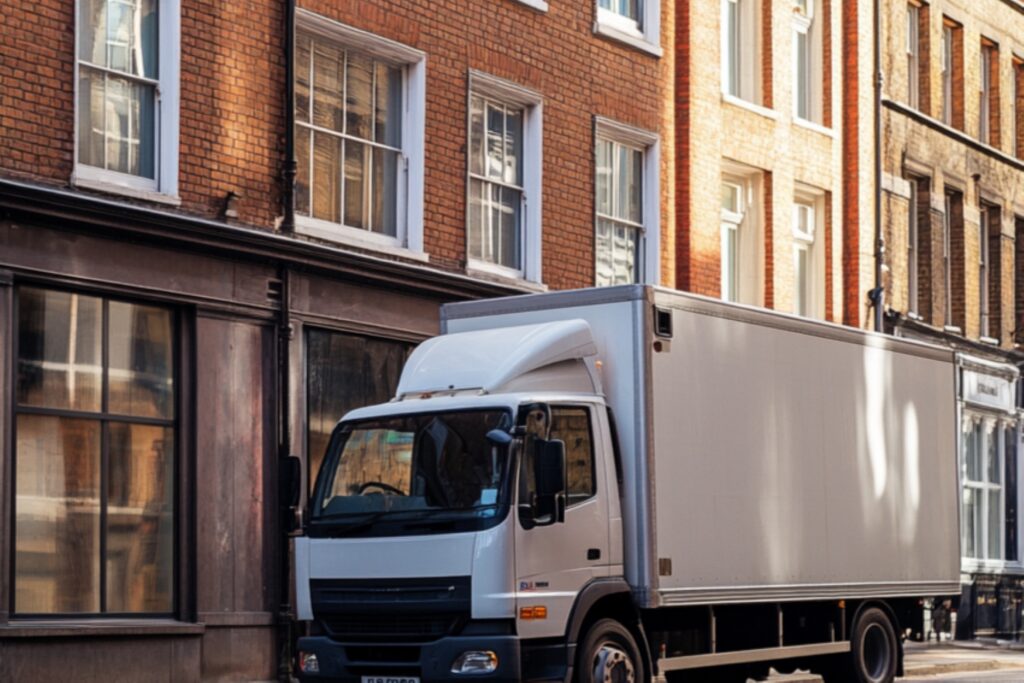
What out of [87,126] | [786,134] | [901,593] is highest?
[786,134]

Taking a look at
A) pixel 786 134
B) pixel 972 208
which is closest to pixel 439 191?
pixel 786 134

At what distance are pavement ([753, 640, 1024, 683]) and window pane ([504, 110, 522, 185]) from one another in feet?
20.6

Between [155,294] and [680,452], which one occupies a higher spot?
[155,294]

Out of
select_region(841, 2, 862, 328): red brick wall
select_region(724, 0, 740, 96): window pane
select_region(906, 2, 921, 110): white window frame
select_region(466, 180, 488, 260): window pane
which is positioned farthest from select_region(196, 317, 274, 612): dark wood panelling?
select_region(906, 2, 921, 110): white window frame

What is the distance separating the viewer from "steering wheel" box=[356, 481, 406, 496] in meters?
13.7

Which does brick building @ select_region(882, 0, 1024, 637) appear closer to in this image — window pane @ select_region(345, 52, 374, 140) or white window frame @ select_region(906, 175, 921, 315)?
white window frame @ select_region(906, 175, 921, 315)

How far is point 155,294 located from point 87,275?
815 millimetres

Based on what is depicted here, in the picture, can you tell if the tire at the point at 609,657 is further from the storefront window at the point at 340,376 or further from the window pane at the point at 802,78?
the window pane at the point at 802,78

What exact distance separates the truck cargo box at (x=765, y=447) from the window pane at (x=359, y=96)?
420 centimetres

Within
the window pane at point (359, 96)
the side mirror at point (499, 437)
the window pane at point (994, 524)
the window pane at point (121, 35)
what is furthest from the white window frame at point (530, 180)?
the window pane at point (994, 524)

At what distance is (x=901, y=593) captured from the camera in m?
17.9

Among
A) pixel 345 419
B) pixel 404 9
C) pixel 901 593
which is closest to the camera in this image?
pixel 345 419

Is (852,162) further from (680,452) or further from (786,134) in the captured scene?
(680,452)

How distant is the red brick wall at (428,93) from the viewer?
15594mm
